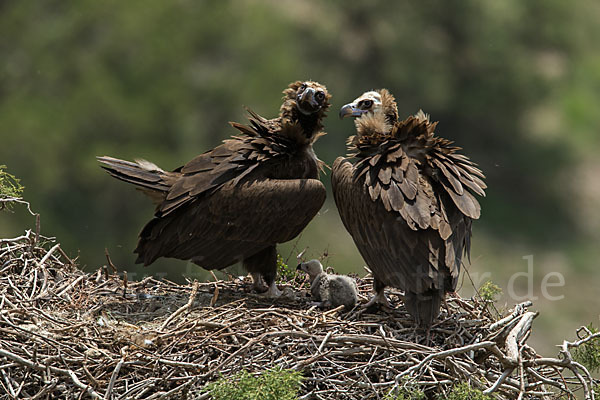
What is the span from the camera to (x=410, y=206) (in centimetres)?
480

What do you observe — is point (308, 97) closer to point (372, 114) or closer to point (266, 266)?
point (372, 114)

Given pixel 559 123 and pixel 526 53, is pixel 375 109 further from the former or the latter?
pixel 559 123

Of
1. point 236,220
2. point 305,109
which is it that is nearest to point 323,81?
point 305,109

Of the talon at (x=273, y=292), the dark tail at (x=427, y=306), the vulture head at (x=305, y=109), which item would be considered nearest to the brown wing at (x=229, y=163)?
the vulture head at (x=305, y=109)

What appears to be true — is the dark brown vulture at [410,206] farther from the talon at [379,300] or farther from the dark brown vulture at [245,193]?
the dark brown vulture at [245,193]

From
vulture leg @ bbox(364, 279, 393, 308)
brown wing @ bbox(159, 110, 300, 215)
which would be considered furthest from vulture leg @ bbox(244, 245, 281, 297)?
vulture leg @ bbox(364, 279, 393, 308)

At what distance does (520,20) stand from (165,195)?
1691 centimetres

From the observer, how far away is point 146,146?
1447 cm

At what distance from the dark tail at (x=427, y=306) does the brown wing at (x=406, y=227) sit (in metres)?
0.06

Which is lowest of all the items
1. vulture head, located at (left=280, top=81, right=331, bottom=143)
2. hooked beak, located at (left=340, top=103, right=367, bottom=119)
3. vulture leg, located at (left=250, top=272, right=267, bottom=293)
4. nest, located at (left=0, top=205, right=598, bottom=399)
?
nest, located at (left=0, top=205, right=598, bottom=399)

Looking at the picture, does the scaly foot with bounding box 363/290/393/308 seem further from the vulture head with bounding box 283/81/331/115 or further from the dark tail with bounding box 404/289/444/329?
the vulture head with bounding box 283/81/331/115

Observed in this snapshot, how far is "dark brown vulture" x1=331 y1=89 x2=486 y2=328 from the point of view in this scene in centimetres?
473

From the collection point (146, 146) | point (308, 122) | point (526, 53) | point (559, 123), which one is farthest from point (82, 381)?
point (559, 123)

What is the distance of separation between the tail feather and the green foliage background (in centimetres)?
197
